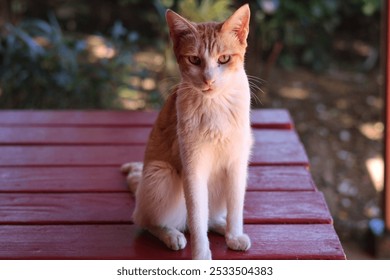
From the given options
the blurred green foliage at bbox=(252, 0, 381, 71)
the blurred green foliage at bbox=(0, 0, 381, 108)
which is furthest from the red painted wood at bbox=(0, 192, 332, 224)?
the blurred green foliage at bbox=(252, 0, 381, 71)

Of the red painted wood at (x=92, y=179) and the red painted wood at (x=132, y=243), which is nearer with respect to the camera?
the red painted wood at (x=132, y=243)

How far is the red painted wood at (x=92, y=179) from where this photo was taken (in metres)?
2.30

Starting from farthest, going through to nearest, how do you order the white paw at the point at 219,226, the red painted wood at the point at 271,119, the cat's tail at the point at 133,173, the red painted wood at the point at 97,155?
the red painted wood at the point at 271,119 < the red painted wood at the point at 97,155 < the cat's tail at the point at 133,173 < the white paw at the point at 219,226

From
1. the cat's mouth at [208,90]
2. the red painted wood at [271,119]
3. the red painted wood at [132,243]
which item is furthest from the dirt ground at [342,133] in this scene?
the cat's mouth at [208,90]

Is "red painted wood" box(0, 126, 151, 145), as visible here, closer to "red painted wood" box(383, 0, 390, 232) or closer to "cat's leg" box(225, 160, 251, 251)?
"cat's leg" box(225, 160, 251, 251)

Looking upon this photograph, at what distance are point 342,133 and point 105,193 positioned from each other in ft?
7.12

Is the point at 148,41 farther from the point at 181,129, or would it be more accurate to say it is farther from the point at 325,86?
the point at 181,129

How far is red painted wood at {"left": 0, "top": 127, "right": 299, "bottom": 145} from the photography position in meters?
2.75

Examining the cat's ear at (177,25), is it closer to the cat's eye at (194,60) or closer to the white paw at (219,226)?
the cat's eye at (194,60)

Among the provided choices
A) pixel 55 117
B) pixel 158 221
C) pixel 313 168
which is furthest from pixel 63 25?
pixel 158 221

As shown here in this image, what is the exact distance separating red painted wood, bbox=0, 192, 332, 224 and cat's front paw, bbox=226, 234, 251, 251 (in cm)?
18

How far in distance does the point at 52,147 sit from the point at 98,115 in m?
0.43

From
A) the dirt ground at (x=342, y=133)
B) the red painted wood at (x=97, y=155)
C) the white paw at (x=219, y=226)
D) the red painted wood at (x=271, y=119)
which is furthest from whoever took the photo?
the dirt ground at (x=342, y=133)

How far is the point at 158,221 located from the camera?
6.44 feet
